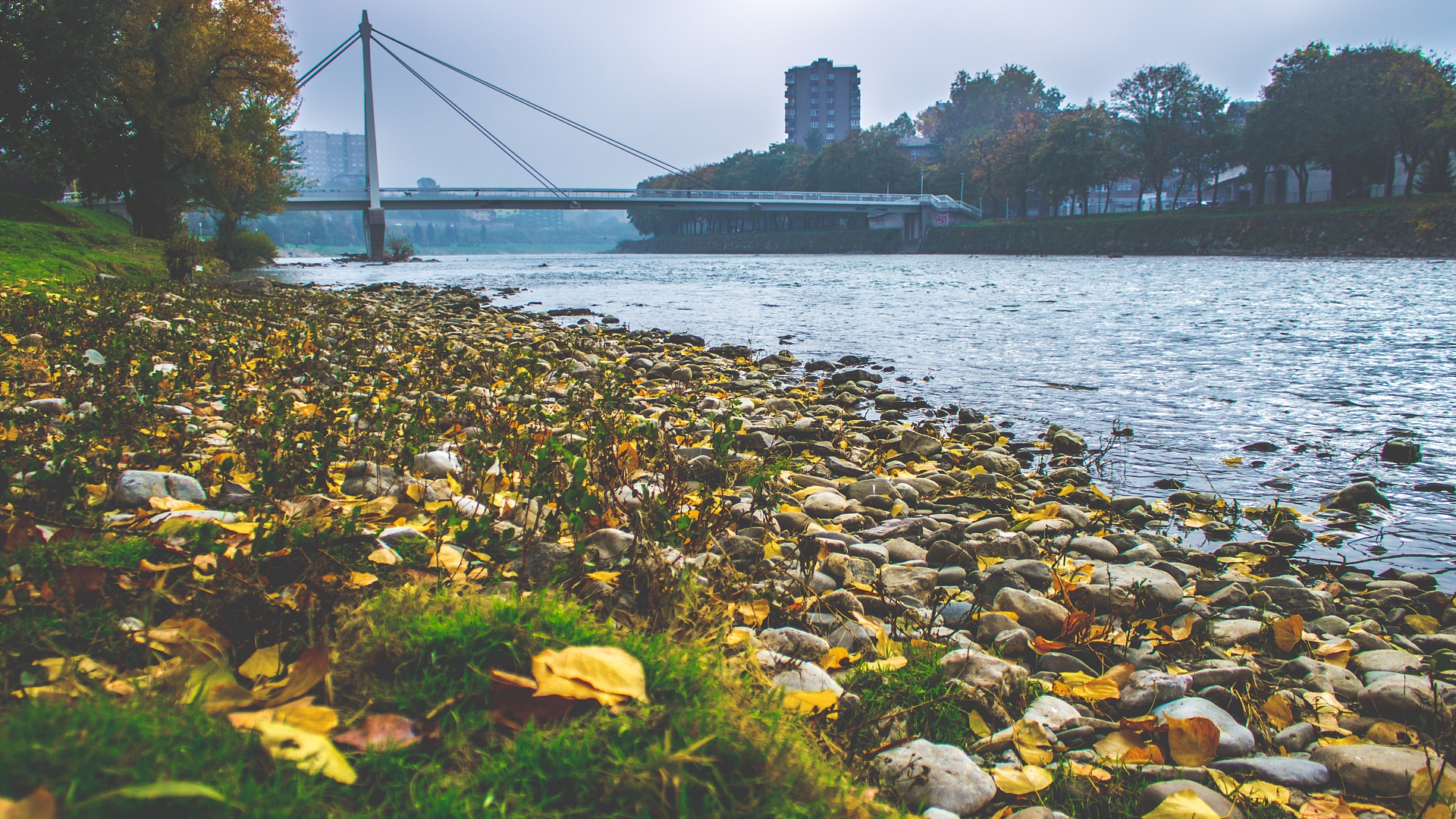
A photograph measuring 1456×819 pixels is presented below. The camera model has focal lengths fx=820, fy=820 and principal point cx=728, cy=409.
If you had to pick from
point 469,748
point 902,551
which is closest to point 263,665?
point 469,748

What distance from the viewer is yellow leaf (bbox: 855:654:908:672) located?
2268 millimetres

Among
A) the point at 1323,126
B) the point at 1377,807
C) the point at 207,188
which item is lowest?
the point at 1377,807

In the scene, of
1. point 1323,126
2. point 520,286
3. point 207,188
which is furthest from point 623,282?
point 1323,126

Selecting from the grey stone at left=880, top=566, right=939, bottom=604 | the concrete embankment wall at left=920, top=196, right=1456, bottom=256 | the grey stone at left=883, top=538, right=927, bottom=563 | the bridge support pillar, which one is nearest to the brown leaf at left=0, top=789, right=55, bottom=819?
the grey stone at left=880, top=566, right=939, bottom=604

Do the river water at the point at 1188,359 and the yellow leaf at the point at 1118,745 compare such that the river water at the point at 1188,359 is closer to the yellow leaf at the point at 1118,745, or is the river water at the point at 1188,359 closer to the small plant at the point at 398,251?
the yellow leaf at the point at 1118,745

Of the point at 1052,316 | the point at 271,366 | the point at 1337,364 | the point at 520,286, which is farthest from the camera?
the point at 520,286

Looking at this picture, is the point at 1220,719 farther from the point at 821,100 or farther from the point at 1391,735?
the point at 821,100

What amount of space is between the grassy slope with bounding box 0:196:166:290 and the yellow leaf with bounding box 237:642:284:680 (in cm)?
1021

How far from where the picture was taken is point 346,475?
327cm

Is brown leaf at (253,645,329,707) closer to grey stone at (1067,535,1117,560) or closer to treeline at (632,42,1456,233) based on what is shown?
grey stone at (1067,535,1117,560)

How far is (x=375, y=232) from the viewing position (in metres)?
50.1

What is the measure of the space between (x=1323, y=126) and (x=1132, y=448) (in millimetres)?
51804

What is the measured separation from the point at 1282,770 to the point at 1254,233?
52.3 meters

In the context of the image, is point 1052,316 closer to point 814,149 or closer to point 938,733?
point 938,733
